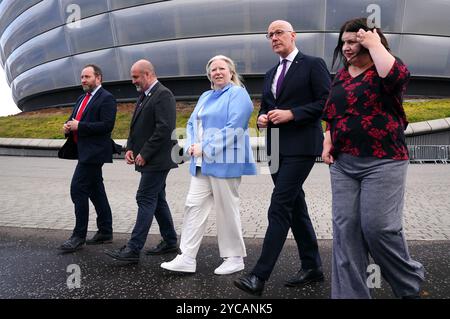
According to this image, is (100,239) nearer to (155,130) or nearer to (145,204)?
(145,204)

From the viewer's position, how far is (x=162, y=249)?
434 cm

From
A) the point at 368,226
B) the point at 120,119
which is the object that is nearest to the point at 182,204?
the point at 368,226

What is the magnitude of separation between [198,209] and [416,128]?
14.5m

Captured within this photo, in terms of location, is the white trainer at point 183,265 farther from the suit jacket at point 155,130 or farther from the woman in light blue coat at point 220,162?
the suit jacket at point 155,130

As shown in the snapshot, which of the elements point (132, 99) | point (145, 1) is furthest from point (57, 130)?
point (145, 1)

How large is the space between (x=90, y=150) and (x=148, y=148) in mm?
858

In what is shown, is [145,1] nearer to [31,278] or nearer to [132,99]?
[132,99]

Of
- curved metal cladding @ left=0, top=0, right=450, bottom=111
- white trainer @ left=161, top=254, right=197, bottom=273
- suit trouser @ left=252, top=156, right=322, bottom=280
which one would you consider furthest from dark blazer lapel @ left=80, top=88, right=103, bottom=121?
curved metal cladding @ left=0, top=0, right=450, bottom=111

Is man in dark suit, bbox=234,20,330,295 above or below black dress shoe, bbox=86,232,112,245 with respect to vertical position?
above

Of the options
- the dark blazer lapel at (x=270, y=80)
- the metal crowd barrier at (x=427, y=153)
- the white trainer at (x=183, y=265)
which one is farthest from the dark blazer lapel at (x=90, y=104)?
→ the metal crowd barrier at (x=427, y=153)

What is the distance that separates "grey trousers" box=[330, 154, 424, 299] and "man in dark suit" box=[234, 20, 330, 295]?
53 centimetres

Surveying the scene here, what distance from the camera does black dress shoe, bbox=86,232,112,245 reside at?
4664 millimetres

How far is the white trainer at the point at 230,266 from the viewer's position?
11.9 feet

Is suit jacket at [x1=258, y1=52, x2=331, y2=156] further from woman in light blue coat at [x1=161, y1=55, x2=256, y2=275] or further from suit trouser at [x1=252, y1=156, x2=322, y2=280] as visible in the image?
woman in light blue coat at [x1=161, y1=55, x2=256, y2=275]
